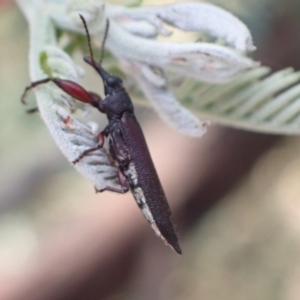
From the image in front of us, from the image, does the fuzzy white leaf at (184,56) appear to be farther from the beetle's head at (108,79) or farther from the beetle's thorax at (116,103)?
the beetle's thorax at (116,103)

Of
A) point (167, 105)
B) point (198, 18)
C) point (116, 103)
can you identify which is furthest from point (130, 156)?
point (198, 18)

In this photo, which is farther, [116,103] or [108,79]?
[116,103]

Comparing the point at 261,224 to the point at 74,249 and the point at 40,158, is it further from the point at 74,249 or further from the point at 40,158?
the point at 40,158

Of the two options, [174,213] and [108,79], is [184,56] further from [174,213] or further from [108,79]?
[174,213]

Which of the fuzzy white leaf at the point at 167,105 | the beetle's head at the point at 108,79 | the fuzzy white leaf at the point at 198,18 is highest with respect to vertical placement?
the fuzzy white leaf at the point at 198,18

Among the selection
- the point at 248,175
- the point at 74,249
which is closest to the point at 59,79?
the point at 74,249

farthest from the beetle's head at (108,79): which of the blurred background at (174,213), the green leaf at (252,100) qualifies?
the blurred background at (174,213)

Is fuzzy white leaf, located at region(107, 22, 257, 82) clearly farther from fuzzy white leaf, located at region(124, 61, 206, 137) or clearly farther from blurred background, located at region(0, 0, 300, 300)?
blurred background, located at region(0, 0, 300, 300)
